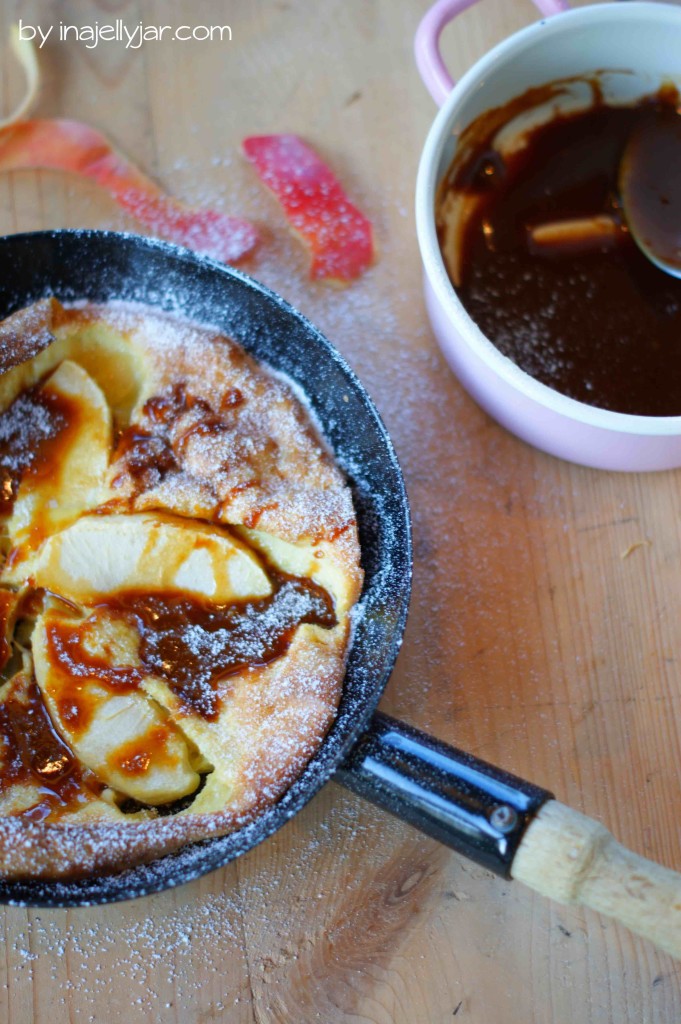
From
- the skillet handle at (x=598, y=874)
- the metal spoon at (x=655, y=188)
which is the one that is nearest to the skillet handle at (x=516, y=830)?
the skillet handle at (x=598, y=874)

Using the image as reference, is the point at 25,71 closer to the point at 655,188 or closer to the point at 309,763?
the point at 655,188

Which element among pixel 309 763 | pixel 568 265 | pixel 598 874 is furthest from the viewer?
pixel 568 265

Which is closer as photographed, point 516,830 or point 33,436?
point 516,830

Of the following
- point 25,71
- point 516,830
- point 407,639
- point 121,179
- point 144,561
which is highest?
point 25,71

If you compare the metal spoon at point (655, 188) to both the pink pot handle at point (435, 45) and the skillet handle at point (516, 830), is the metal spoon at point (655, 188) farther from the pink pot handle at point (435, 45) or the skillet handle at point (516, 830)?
the skillet handle at point (516, 830)

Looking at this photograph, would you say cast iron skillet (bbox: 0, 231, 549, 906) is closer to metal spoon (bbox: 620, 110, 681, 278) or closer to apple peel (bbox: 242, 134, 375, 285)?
apple peel (bbox: 242, 134, 375, 285)

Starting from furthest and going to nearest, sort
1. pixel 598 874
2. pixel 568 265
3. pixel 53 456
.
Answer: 1. pixel 568 265
2. pixel 53 456
3. pixel 598 874

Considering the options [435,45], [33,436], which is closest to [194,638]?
[33,436]

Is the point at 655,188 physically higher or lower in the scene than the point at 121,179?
lower
